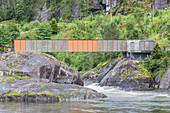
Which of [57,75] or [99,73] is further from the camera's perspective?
[99,73]

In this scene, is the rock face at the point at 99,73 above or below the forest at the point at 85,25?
below

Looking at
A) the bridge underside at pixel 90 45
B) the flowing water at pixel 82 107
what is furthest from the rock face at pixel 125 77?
the flowing water at pixel 82 107

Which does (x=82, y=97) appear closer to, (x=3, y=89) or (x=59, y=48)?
(x=3, y=89)

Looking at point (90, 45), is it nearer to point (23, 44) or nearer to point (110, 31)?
point (23, 44)

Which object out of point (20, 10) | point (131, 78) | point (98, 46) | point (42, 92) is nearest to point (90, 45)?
point (98, 46)

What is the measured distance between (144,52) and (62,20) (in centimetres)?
6794

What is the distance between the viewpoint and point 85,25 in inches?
3895

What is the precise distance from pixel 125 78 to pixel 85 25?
170 feet

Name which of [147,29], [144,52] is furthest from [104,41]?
[147,29]

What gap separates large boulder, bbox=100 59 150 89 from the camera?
4719 centimetres

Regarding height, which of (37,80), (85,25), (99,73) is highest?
(85,25)

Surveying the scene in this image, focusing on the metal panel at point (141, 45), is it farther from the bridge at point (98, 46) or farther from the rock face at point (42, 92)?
the rock face at point (42, 92)

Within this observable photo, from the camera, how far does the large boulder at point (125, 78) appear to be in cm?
4719

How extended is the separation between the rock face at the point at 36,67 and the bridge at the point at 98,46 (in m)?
14.5
